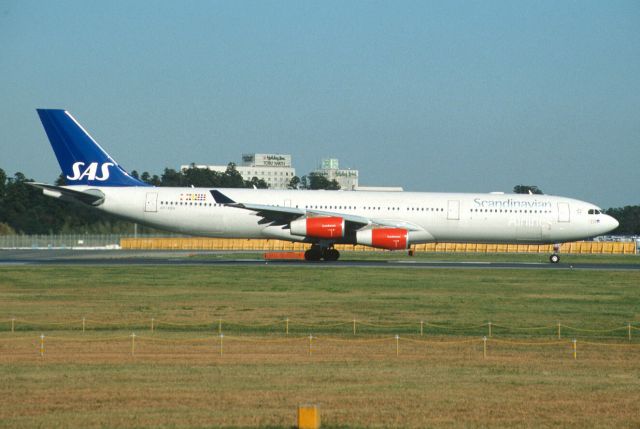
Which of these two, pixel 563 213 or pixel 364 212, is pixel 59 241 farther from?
pixel 563 213

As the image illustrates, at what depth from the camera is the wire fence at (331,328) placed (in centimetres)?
2533

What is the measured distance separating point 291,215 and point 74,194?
11.7 metres

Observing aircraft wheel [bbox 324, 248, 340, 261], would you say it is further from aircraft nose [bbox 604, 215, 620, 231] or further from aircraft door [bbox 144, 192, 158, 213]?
aircraft nose [bbox 604, 215, 620, 231]

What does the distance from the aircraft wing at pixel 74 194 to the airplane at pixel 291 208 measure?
0.06 meters

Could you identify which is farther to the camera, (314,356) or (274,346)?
(274,346)

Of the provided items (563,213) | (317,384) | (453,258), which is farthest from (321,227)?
(317,384)

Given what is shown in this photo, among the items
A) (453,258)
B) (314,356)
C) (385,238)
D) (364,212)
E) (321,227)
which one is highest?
(364,212)

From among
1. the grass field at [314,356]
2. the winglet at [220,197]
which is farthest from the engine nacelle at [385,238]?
the grass field at [314,356]

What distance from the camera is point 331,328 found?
1026 inches

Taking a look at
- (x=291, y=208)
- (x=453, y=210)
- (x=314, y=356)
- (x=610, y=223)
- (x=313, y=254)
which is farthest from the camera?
(x=610, y=223)

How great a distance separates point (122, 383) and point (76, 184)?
36246 mm

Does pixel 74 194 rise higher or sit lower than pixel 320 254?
higher

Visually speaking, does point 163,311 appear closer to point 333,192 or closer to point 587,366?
point 587,366

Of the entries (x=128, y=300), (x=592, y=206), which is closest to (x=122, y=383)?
(x=128, y=300)
